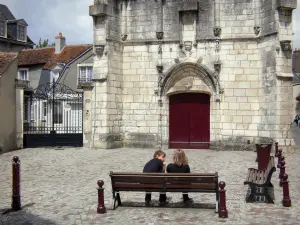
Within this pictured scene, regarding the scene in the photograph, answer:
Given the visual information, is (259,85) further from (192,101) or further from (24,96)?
(24,96)

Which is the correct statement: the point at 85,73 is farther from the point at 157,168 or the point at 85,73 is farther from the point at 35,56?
the point at 157,168

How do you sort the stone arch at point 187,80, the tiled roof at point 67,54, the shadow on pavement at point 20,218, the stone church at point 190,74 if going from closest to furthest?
the shadow on pavement at point 20,218, the stone church at point 190,74, the stone arch at point 187,80, the tiled roof at point 67,54

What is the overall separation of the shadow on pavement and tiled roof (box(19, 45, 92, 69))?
941 inches

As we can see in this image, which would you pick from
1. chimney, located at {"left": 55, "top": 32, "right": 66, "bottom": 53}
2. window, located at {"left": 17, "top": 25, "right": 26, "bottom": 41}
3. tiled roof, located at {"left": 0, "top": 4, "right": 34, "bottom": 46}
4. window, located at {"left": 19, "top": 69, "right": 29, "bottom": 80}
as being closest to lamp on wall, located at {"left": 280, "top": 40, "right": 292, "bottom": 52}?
chimney, located at {"left": 55, "top": 32, "right": 66, "bottom": 53}

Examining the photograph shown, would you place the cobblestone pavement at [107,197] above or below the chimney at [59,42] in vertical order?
below

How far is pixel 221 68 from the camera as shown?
1541 cm

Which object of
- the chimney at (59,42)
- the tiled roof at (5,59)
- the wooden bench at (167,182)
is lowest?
the wooden bench at (167,182)

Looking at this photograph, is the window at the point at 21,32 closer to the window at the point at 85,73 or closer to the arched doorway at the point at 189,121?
the window at the point at 85,73

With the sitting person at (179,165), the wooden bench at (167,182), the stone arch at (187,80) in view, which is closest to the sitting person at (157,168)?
the sitting person at (179,165)

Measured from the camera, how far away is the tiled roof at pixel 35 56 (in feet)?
102

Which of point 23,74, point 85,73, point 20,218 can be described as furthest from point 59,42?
point 20,218

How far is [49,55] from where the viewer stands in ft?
103

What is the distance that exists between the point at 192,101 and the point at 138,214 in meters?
10.2

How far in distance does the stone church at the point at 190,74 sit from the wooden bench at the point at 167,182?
886 centimetres
